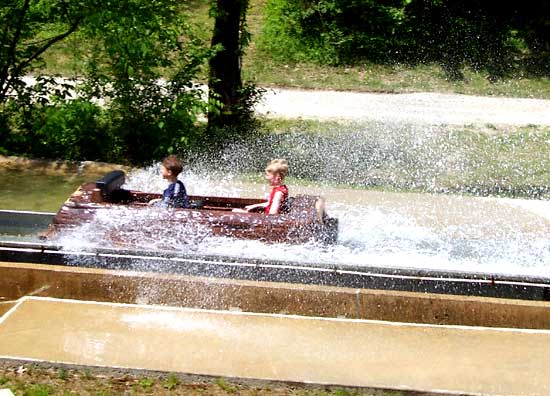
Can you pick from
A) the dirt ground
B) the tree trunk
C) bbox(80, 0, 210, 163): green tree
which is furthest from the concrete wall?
the tree trunk

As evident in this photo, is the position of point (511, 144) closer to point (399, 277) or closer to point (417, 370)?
point (399, 277)

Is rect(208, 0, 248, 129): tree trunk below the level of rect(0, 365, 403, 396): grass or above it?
above

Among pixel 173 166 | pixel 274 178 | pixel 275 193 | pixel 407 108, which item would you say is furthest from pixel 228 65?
pixel 275 193

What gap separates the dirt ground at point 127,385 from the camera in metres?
5.95

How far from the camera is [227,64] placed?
591 inches

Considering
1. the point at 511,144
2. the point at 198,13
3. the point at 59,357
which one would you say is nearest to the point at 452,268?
the point at 59,357

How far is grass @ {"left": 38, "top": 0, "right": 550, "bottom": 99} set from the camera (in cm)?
1875

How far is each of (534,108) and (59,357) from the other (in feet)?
44.2

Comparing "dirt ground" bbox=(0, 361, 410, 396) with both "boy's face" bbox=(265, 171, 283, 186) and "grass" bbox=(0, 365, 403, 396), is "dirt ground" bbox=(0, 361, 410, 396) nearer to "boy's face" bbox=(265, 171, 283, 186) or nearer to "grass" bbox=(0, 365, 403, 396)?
"grass" bbox=(0, 365, 403, 396)

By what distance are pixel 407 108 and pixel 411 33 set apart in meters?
4.26

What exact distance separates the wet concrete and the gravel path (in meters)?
9.39

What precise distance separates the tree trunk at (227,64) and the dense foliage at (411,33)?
4.92 metres

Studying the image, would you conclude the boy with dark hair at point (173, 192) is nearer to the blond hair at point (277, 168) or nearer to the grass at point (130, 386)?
the blond hair at point (277, 168)

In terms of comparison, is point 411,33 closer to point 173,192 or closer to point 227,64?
point 227,64
